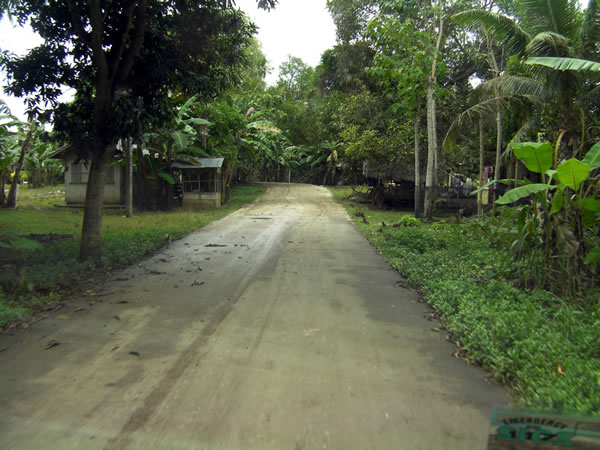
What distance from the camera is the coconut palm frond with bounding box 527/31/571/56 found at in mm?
7781

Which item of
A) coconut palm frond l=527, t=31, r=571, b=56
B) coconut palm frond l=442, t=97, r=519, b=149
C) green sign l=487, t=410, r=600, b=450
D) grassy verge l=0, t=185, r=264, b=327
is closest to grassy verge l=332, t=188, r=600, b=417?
green sign l=487, t=410, r=600, b=450

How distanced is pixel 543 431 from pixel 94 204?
8222 millimetres

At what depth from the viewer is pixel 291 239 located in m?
12.1

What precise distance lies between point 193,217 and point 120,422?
14677 mm

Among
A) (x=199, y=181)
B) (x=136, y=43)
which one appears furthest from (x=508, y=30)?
(x=199, y=181)

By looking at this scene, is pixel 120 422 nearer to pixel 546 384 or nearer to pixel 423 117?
pixel 546 384

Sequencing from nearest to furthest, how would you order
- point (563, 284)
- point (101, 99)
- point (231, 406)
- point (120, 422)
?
point (120, 422) < point (231, 406) < point (563, 284) < point (101, 99)

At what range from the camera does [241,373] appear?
3875mm

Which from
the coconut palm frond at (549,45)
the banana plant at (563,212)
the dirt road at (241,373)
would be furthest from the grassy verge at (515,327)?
the coconut palm frond at (549,45)

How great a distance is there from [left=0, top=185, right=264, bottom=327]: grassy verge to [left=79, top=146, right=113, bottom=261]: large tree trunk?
0.26m

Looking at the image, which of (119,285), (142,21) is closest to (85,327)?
(119,285)

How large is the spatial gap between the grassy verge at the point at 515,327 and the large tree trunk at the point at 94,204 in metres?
5.81

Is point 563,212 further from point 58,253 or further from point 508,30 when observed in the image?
point 58,253

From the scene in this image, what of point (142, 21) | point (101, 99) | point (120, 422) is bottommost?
point (120, 422)
